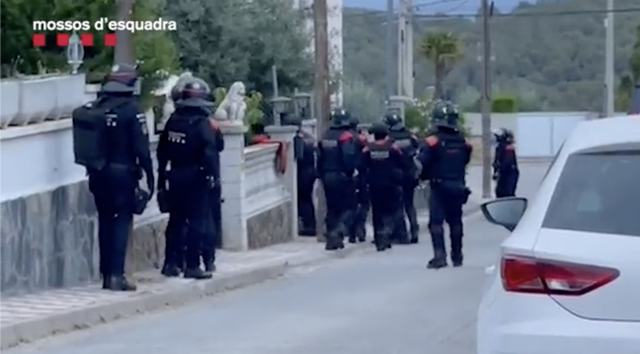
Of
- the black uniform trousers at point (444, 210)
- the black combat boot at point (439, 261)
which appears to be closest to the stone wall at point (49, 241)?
the black uniform trousers at point (444, 210)

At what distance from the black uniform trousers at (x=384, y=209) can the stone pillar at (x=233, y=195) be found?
280 centimetres

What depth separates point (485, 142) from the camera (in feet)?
145

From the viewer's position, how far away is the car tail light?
5477 mm

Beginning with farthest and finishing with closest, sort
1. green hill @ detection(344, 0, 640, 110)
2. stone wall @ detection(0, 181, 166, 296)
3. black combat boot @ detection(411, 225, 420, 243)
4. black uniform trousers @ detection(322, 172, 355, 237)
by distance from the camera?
green hill @ detection(344, 0, 640, 110) → black combat boot @ detection(411, 225, 420, 243) → black uniform trousers @ detection(322, 172, 355, 237) → stone wall @ detection(0, 181, 166, 296)

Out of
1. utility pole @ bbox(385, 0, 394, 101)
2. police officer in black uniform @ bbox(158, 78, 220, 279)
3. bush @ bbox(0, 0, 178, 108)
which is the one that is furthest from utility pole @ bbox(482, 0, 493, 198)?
police officer in black uniform @ bbox(158, 78, 220, 279)

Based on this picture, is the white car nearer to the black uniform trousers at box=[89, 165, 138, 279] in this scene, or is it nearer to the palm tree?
the black uniform trousers at box=[89, 165, 138, 279]

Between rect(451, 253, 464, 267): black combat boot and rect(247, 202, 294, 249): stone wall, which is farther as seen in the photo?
rect(247, 202, 294, 249): stone wall

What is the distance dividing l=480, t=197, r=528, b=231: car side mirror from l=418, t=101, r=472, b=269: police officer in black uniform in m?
9.21

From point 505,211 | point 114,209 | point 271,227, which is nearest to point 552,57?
point 271,227

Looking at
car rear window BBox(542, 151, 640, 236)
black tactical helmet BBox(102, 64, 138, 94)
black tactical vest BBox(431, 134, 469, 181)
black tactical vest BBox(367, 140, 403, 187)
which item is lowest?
black tactical vest BBox(367, 140, 403, 187)

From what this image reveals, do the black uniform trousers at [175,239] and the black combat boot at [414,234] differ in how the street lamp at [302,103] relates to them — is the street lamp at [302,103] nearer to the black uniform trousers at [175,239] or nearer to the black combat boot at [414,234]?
the black combat boot at [414,234]

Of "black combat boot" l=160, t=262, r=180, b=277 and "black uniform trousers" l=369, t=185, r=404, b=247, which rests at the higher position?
"black combat boot" l=160, t=262, r=180, b=277

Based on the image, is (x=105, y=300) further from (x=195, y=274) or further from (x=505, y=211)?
(x=505, y=211)

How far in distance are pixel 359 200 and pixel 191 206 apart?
361 inches
